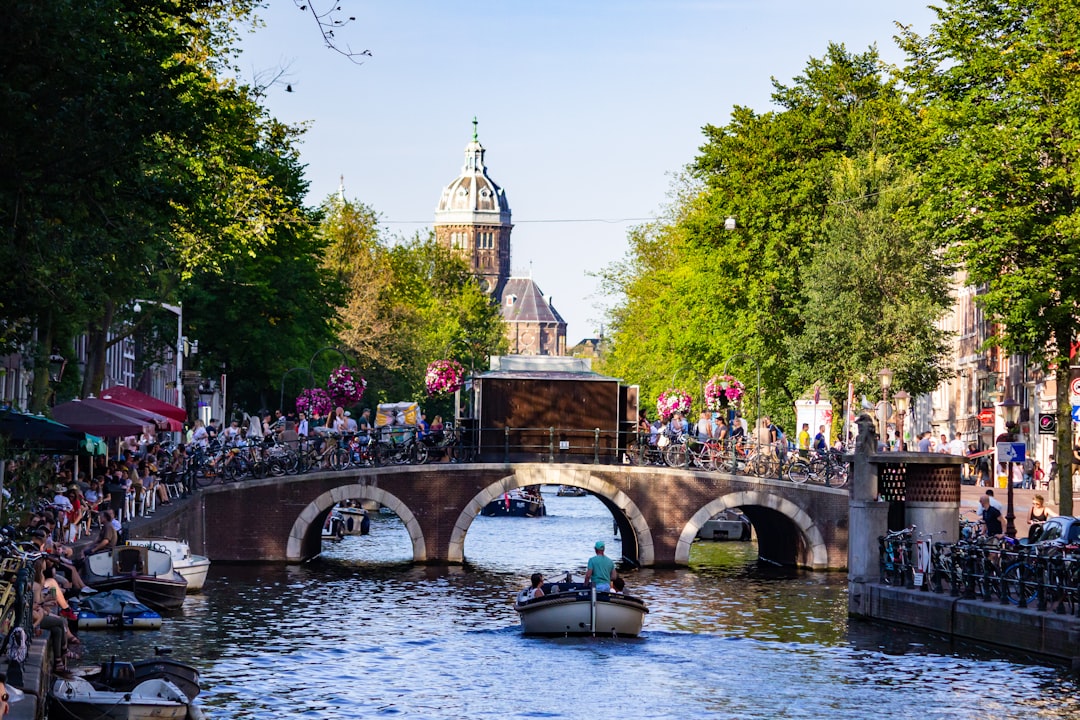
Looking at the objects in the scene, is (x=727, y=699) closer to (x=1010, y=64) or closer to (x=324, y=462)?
(x=1010, y=64)

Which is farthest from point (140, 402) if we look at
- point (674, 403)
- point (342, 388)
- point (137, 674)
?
point (674, 403)

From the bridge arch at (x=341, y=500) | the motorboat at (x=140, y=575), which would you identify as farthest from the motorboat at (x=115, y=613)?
the bridge arch at (x=341, y=500)

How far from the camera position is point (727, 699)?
2783cm

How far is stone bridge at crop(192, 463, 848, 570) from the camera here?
49.6 m

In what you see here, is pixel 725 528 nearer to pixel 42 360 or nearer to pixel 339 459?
pixel 339 459

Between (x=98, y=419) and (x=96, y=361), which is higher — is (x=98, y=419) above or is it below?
below

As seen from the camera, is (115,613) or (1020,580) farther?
(115,613)

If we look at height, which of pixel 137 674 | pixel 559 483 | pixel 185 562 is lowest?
pixel 137 674

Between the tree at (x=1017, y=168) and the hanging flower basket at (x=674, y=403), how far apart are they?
27005 millimetres

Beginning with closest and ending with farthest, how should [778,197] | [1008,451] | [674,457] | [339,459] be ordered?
[1008,451] → [339,459] → [674,457] → [778,197]

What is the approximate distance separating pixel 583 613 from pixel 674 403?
34952 millimetres

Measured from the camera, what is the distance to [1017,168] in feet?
131

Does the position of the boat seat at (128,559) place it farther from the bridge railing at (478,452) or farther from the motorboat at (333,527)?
the motorboat at (333,527)

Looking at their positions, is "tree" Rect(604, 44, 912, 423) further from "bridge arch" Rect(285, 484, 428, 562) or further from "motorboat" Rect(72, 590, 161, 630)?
"motorboat" Rect(72, 590, 161, 630)
